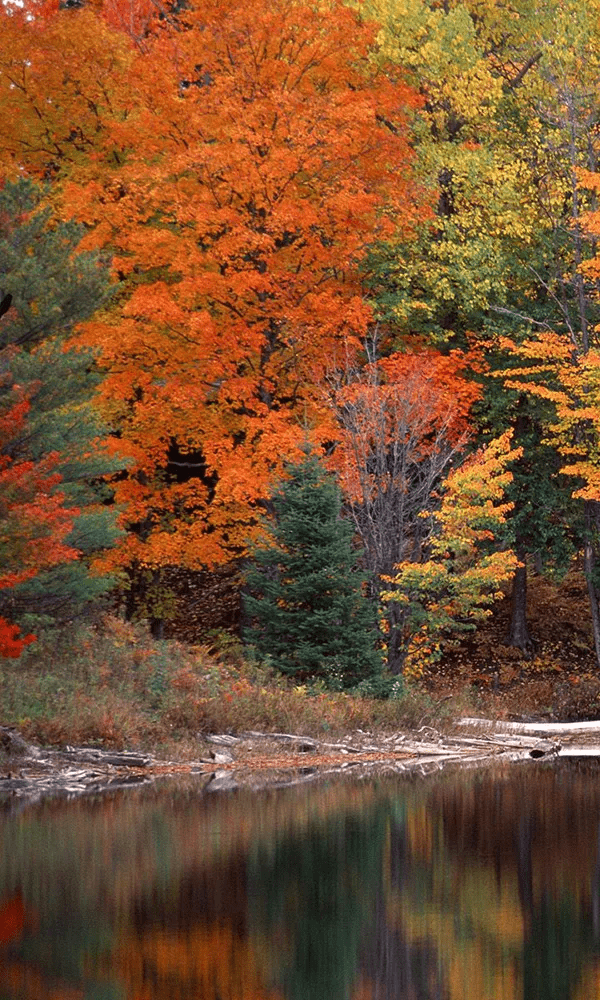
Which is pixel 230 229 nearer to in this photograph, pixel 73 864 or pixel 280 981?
pixel 73 864

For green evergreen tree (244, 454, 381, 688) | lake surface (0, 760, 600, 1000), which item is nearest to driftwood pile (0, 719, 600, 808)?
lake surface (0, 760, 600, 1000)

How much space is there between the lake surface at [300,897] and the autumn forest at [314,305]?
29.9ft

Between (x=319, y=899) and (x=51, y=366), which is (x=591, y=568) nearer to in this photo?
(x=51, y=366)

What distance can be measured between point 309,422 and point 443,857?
1717 cm

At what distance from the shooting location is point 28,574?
2166cm

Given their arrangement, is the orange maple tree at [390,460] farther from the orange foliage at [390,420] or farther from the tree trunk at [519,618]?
the tree trunk at [519,618]

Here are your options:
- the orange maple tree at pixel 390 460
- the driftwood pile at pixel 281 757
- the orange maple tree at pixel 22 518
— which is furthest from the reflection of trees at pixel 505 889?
the orange maple tree at pixel 390 460

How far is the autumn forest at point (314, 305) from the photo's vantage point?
26.2 metres

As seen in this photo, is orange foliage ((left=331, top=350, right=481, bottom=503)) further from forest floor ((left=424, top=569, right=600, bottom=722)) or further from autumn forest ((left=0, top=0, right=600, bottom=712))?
forest floor ((left=424, top=569, right=600, bottom=722))

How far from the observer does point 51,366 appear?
23969mm

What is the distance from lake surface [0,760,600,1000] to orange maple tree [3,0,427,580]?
12.9 meters

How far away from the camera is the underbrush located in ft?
68.2

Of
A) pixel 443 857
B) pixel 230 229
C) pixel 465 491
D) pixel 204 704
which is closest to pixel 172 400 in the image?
pixel 230 229

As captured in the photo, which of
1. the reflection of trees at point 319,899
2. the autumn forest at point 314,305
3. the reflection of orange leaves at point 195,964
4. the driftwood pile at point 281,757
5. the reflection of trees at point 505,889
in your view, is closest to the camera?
the reflection of orange leaves at point 195,964
